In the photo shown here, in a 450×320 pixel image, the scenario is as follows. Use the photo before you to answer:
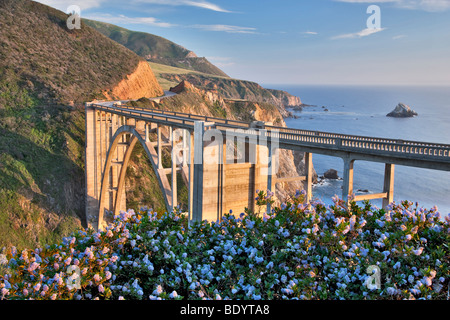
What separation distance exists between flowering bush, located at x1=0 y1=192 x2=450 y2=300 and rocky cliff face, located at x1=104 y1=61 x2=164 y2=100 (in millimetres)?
53651

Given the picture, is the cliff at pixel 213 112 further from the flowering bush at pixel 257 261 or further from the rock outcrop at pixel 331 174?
the flowering bush at pixel 257 261

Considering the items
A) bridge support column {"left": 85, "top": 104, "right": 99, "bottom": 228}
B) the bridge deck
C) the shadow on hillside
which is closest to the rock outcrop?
bridge support column {"left": 85, "top": 104, "right": 99, "bottom": 228}

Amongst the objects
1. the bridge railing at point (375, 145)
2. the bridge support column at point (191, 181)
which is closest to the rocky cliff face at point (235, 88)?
the bridge support column at point (191, 181)

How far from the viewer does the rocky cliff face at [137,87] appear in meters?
62.5

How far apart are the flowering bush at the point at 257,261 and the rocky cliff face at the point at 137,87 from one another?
176 ft

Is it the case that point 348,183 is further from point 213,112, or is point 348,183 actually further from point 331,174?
point 213,112

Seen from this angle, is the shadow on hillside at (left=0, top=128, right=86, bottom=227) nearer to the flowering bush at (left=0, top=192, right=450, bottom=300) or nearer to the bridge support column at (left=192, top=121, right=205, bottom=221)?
the bridge support column at (left=192, top=121, right=205, bottom=221)

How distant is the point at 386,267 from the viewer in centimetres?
747

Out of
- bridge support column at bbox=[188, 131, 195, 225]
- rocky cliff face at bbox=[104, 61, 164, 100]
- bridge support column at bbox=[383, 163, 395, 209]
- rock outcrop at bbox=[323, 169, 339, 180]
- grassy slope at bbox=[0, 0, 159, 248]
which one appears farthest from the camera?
rock outcrop at bbox=[323, 169, 339, 180]

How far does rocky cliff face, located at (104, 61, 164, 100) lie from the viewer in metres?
62.5

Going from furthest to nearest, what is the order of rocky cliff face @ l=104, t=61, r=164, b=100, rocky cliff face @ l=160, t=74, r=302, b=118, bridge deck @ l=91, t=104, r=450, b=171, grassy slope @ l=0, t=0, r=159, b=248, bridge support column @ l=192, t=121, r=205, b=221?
rocky cliff face @ l=160, t=74, r=302, b=118, rocky cliff face @ l=104, t=61, r=164, b=100, grassy slope @ l=0, t=0, r=159, b=248, bridge support column @ l=192, t=121, r=205, b=221, bridge deck @ l=91, t=104, r=450, b=171

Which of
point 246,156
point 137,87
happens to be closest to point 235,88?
point 137,87

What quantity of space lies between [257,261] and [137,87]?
210 ft

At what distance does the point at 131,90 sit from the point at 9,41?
20367mm
